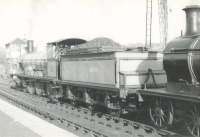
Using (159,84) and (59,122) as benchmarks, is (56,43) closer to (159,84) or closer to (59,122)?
(59,122)

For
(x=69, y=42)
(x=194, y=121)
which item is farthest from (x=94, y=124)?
(x=69, y=42)

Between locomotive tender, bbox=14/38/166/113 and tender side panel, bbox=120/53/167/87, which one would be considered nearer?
tender side panel, bbox=120/53/167/87

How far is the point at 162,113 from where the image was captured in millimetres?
9312

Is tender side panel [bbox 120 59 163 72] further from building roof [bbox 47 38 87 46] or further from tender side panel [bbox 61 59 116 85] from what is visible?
building roof [bbox 47 38 87 46]

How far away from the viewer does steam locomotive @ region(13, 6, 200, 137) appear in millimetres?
8328

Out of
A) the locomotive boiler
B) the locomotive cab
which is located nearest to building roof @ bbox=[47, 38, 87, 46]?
the locomotive boiler

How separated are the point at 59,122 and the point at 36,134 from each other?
109 inches

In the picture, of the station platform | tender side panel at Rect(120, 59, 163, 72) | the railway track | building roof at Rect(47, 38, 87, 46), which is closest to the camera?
the station platform

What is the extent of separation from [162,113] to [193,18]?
8.68 feet

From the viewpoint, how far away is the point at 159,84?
11.1 metres

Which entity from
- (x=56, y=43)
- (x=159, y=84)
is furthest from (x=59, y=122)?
(x=56, y=43)

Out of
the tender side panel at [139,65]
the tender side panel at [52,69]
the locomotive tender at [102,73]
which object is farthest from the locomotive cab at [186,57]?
the tender side panel at [52,69]

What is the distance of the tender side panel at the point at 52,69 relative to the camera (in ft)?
54.3

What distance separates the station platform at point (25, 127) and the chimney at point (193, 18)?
13.4 ft
